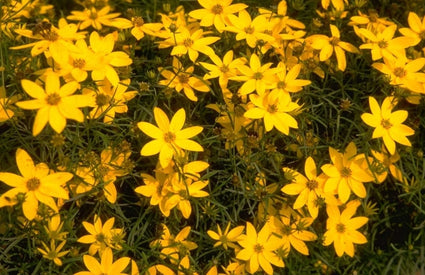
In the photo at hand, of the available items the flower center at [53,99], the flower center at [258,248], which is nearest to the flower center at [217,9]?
the flower center at [53,99]

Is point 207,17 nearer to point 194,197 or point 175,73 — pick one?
point 175,73

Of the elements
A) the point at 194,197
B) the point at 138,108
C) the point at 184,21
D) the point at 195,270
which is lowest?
the point at 195,270

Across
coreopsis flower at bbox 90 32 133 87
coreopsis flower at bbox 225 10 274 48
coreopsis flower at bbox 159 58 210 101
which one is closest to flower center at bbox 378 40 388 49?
coreopsis flower at bbox 225 10 274 48

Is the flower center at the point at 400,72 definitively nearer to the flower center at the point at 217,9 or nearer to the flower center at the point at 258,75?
the flower center at the point at 258,75

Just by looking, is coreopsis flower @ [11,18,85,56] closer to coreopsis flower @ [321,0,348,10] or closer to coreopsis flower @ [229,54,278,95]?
coreopsis flower @ [229,54,278,95]

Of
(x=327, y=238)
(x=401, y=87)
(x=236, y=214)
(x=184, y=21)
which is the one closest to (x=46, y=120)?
(x=236, y=214)

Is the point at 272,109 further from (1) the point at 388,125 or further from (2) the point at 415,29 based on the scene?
(2) the point at 415,29
